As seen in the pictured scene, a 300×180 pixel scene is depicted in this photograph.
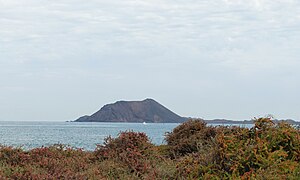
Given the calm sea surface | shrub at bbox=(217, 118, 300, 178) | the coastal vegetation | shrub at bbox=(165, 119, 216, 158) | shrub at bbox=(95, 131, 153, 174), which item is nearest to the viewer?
shrub at bbox=(217, 118, 300, 178)

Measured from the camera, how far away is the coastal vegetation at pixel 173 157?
1194 cm

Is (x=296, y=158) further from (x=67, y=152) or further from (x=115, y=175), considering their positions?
(x=67, y=152)

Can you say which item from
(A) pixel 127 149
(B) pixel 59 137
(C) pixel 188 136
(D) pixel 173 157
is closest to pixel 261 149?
(A) pixel 127 149

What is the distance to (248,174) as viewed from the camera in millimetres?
11453

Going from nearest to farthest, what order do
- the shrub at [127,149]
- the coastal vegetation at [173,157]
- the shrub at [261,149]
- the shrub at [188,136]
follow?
the shrub at [261,149] → the coastal vegetation at [173,157] → the shrub at [127,149] → the shrub at [188,136]

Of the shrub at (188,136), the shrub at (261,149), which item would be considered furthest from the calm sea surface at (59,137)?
the shrub at (261,149)

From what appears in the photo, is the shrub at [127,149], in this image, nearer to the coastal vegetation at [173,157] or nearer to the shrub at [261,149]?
the coastal vegetation at [173,157]

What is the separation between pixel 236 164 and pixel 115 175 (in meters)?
3.64

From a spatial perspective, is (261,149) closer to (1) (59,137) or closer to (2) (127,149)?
(2) (127,149)

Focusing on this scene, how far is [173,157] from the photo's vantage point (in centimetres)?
1803

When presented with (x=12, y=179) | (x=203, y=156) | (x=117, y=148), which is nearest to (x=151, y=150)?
(x=117, y=148)

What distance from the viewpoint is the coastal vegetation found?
1194 centimetres

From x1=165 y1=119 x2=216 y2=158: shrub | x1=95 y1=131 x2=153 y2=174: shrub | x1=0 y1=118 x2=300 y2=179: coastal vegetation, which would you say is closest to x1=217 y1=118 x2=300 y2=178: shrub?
x1=0 y1=118 x2=300 y2=179: coastal vegetation

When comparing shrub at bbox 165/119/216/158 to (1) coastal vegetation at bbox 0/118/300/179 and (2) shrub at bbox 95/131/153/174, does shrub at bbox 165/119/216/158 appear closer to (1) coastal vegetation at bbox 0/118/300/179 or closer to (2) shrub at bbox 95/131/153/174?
(1) coastal vegetation at bbox 0/118/300/179
